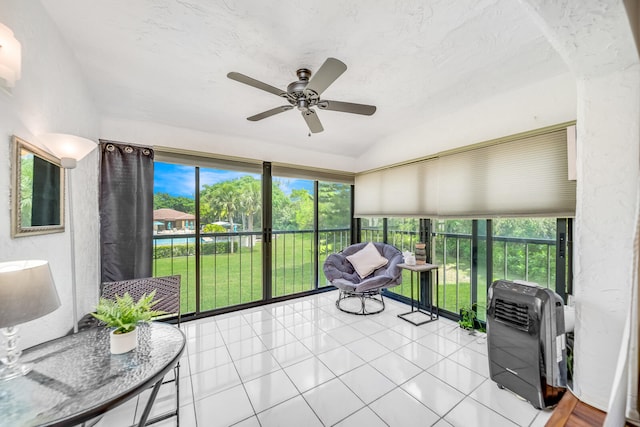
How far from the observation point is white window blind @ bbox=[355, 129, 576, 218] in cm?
212

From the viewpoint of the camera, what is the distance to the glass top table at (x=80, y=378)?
0.84m

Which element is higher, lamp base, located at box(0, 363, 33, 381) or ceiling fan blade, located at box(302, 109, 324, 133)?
ceiling fan blade, located at box(302, 109, 324, 133)

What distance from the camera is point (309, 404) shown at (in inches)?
68.1

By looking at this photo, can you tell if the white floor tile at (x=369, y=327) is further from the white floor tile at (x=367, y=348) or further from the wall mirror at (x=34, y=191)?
the wall mirror at (x=34, y=191)

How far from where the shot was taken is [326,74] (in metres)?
1.59

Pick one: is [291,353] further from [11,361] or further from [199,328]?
[11,361]

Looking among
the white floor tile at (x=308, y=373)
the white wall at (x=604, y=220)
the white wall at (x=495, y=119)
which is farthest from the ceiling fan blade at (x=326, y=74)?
the white floor tile at (x=308, y=373)

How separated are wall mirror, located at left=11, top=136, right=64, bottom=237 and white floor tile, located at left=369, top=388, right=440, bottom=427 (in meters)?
2.29

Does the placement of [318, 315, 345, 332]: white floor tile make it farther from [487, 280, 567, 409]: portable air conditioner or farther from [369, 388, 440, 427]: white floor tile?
[487, 280, 567, 409]: portable air conditioner

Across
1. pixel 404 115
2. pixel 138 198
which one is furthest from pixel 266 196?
pixel 404 115

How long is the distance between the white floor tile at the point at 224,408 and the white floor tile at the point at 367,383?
77 centimetres

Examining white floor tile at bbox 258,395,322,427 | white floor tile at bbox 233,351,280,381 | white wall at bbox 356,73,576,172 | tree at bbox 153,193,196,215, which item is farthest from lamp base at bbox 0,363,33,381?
white wall at bbox 356,73,576,172

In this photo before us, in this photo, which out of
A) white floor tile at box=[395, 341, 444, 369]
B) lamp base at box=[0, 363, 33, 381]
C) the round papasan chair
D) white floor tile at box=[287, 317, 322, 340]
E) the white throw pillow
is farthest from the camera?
the white throw pillow

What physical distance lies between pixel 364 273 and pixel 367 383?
5.55ft
